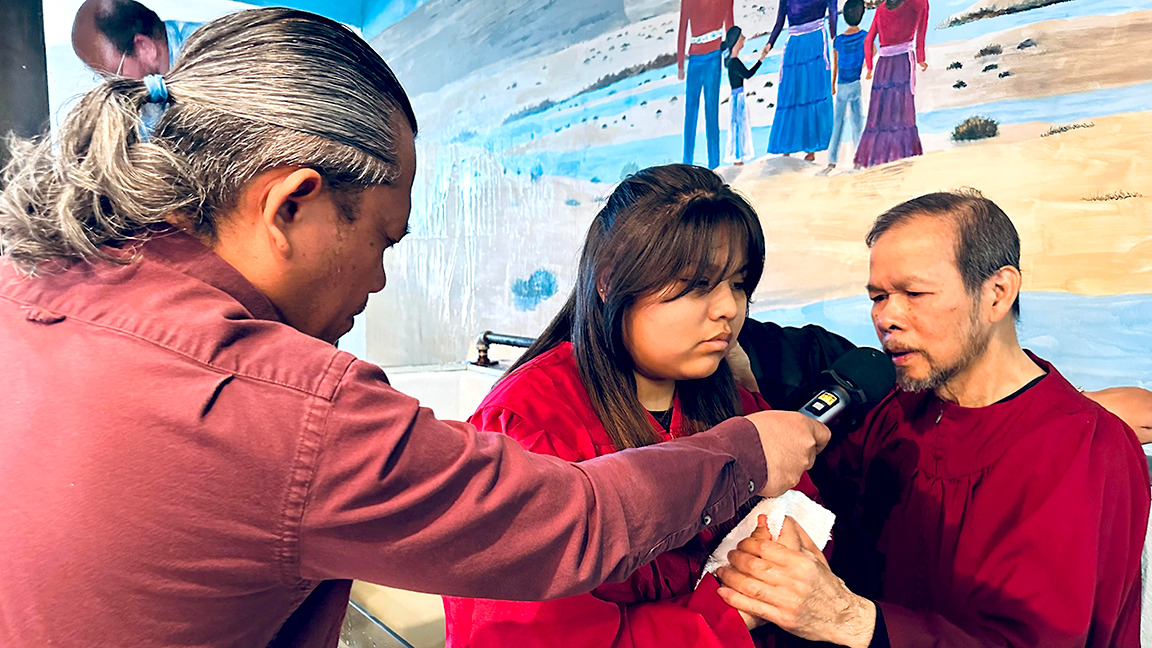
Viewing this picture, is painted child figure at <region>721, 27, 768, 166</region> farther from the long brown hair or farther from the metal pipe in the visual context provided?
the metal pipe

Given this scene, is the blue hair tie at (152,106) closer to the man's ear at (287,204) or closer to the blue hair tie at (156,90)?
the blue hair tie at (156,90)

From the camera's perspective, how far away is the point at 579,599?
1.12m

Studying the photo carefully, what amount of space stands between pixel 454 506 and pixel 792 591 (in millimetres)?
756

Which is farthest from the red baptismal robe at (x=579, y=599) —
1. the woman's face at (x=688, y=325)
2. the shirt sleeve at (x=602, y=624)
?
the woman's face at (x=688, y=325)

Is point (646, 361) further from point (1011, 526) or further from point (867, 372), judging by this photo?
point (1011, 526)

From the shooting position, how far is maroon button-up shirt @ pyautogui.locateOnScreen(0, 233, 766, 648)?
0.65m

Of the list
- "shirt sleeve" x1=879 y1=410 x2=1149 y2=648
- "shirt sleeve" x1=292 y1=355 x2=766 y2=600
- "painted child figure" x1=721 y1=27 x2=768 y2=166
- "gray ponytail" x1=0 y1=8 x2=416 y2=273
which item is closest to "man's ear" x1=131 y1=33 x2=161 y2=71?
"painted child figure" x1=721 y1=27 x2=768 y2=166

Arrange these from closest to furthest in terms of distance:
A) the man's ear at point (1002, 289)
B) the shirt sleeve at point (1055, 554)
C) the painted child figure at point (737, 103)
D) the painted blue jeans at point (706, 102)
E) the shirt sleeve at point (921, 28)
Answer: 1. the shirt sleeve at point (1055, 554)
2. the man's ear at point (1002, 289)
3. the shirt sleeve at point (921, 28)
4. the painted child figure at point (737, 103)
5. the painted blue jeans at point (706, 102)

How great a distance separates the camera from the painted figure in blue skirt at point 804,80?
2.36 meters

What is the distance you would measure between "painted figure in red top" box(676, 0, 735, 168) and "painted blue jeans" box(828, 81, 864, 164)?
0.54 m

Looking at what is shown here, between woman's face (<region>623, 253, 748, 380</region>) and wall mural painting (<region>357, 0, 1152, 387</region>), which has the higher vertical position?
wall mural painting (<region>357, 0, 1152, 387</region>)

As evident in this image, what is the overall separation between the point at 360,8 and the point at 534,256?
10.5 ft

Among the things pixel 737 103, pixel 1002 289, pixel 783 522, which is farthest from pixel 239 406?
pixel 737 103

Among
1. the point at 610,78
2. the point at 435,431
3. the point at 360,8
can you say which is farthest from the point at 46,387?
the point at 360,8
